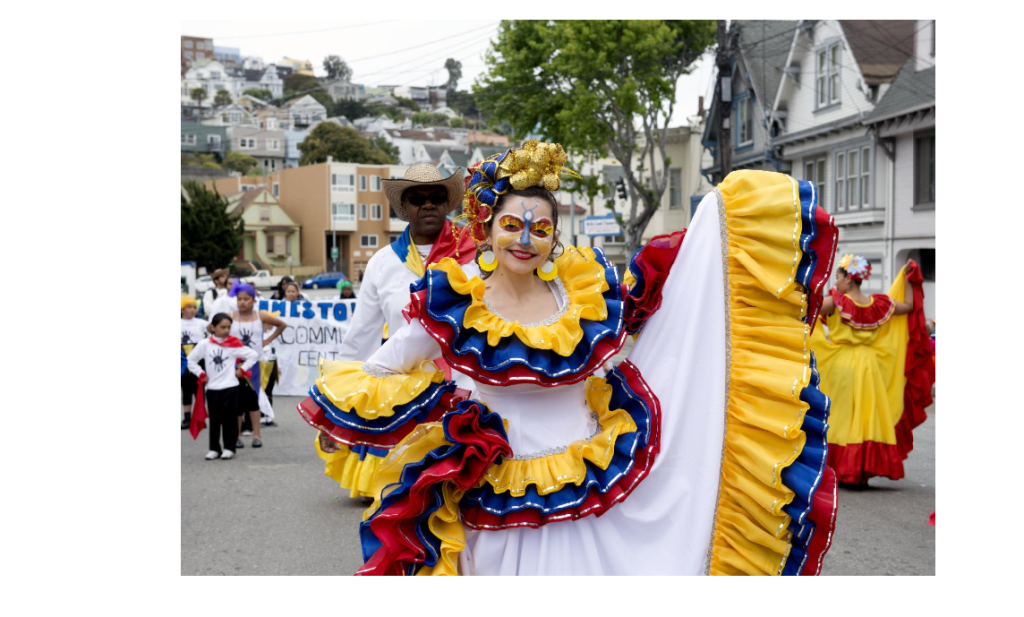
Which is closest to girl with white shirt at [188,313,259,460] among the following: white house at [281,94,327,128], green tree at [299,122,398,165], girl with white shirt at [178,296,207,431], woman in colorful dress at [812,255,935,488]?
girl with white shirt at [178,296,207,431]

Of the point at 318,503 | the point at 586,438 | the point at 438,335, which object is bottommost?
the point at 318,503

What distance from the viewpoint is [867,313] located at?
347 inches

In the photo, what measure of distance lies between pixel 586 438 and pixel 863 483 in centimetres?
583

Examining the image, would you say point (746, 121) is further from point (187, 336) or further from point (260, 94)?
point (260, 94)

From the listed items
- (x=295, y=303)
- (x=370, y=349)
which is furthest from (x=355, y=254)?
(x=370, y=349)

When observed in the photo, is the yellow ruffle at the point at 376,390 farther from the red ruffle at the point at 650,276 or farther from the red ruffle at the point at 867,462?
the red ruffle at the point at 867,462

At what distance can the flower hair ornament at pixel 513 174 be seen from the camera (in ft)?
12.2

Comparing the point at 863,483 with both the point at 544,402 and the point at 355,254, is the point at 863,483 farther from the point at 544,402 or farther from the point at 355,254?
the point at 355,254

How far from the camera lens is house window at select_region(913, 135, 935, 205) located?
22891mm

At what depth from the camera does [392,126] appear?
14112 centimetres

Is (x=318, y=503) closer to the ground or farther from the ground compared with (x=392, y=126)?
closer to the ground

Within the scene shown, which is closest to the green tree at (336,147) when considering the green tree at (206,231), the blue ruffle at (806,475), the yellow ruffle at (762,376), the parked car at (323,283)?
the green tree at (206,231)

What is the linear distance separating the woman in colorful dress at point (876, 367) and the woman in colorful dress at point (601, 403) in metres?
5.37

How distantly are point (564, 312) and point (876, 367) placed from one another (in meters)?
5.94
